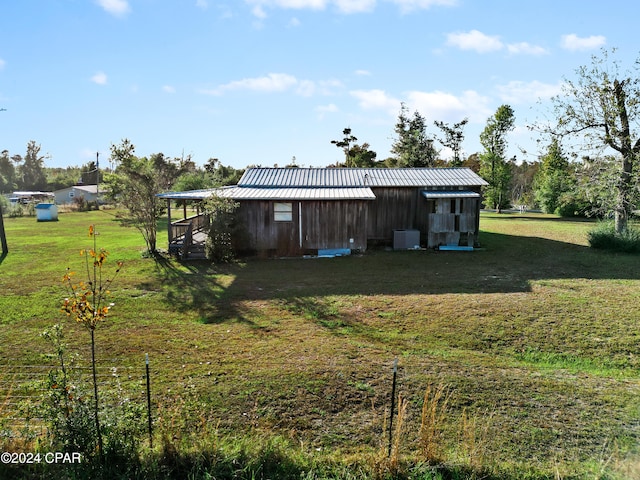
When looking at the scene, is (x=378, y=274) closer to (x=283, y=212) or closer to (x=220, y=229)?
(x=283, y=212)

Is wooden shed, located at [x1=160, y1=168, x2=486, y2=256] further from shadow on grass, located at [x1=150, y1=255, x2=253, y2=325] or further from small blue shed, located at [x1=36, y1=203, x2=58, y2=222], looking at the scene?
small blue shed, located at [x1=36, y1=203, x2=58, y2=222]

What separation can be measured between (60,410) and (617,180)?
2049 cm

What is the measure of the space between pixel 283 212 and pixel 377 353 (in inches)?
386

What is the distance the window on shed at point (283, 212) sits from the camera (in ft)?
51.8

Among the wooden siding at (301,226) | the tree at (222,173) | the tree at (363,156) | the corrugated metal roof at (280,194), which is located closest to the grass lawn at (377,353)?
the wooden siding at (301,226)

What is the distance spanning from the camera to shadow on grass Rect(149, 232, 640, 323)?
10281 millimetres

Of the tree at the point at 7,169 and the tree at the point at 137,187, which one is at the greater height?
the tree at the point at 7,169

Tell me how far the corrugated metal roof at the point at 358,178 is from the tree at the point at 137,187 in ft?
12.3

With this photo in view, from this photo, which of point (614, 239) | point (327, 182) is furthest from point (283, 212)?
point (614, 239)

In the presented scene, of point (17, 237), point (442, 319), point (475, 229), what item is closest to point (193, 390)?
point (442, 319)

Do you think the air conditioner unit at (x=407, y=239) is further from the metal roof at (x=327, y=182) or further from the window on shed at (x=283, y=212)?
the window on shed at (x=283, y=212)

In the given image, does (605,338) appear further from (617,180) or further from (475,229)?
(617,180)

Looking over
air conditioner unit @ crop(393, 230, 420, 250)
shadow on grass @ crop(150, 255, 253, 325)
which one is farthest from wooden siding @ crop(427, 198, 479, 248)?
shadow on grass @ crop(150, 255, 253, 325)

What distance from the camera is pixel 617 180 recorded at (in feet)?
56.5
